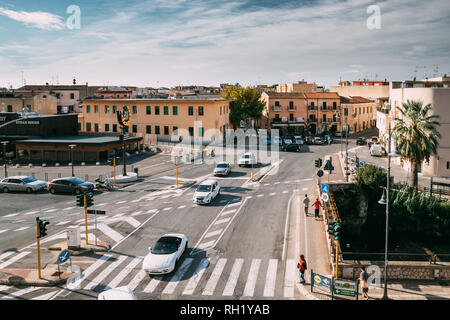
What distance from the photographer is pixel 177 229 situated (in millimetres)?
27344

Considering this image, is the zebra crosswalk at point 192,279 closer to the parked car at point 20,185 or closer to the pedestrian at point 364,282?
the pedestrian at point 364,282

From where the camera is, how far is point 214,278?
791 inches

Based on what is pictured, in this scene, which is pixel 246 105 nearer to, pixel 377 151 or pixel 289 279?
pixel 377 151

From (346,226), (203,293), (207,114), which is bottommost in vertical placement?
(346,226)

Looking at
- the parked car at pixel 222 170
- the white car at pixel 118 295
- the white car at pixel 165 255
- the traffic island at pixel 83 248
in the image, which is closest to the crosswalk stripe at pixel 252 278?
the white car at pixel 165 255

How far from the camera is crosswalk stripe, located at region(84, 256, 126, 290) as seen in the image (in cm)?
1931

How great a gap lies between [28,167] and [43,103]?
1629 inches

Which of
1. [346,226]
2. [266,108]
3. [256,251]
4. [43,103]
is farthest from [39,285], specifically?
[43,103]

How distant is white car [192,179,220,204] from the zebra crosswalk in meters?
10.3

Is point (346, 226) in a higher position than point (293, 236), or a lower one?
lower

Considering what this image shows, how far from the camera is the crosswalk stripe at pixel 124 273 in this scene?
19359 millimetres

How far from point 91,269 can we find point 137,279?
3037 millimetres

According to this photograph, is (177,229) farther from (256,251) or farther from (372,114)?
(372,114)
